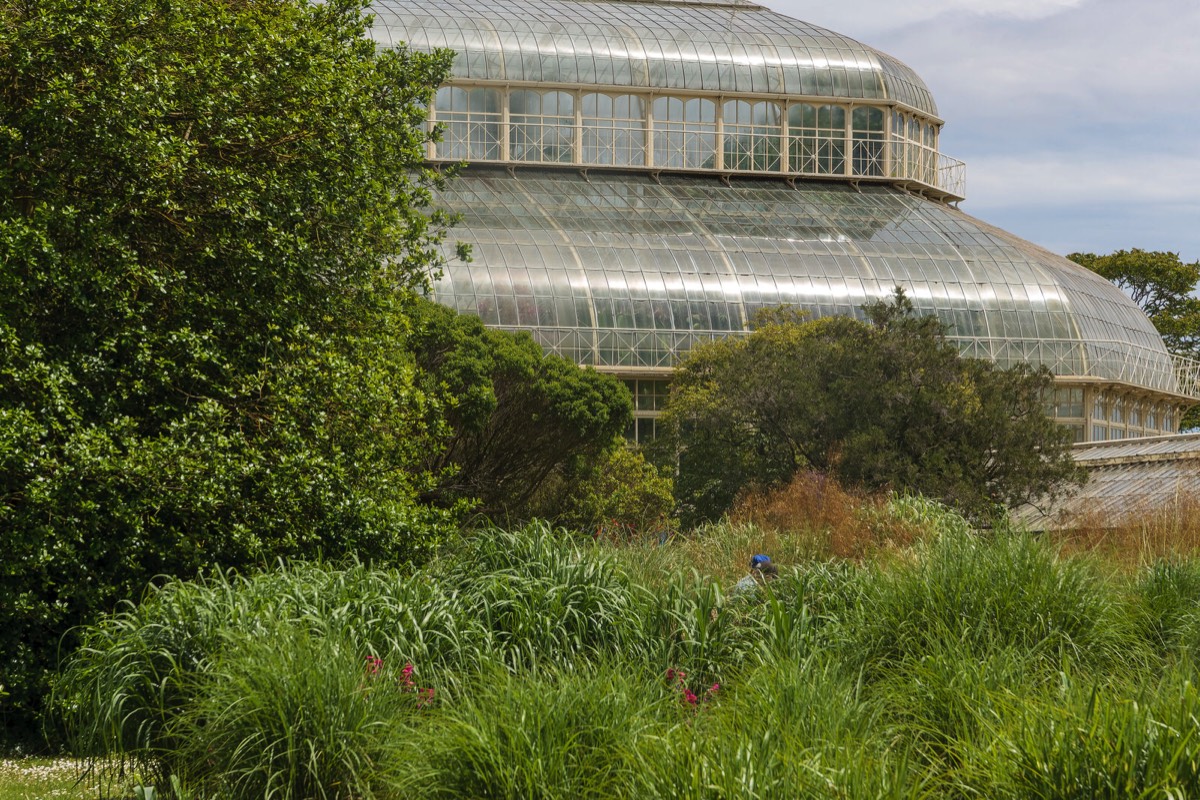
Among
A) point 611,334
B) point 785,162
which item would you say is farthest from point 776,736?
point 785,162

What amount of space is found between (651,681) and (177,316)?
22.3 feet

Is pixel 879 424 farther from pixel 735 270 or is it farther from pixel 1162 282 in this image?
pixel 1162 282

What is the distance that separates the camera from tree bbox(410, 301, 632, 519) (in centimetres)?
2795

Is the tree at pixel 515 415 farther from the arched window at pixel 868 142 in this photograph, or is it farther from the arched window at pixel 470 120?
the arched window at pixel 868 142

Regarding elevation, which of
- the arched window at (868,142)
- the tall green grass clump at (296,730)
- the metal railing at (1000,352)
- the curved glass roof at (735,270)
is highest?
the arched window at (868,142)

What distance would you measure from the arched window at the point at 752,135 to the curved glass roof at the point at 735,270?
4.26 ft

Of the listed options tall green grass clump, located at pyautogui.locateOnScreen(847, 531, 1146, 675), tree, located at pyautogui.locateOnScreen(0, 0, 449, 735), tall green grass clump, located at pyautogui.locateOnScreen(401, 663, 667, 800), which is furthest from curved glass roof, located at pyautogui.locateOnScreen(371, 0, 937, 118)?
tall green grass clump, located at pyautogui.locateOnScreen(401, 663, 667, 800)

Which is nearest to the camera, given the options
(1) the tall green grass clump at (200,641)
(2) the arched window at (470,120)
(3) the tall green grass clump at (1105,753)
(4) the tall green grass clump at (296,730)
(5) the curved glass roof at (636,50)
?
(3) the tall green grass clump at (1105,753)

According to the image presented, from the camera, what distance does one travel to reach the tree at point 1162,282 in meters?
60.8

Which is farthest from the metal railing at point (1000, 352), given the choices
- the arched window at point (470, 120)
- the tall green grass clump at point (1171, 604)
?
the tall green grass clump at point (1171, 604)

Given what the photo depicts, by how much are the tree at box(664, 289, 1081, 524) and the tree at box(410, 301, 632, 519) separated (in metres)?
2.31

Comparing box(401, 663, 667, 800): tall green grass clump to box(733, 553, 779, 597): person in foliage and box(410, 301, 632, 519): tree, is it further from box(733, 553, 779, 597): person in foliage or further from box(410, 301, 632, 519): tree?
box(410, 301, 632, 519): tree

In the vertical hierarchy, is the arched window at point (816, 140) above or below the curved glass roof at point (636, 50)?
below

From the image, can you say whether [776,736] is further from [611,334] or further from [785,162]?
[785,162]
